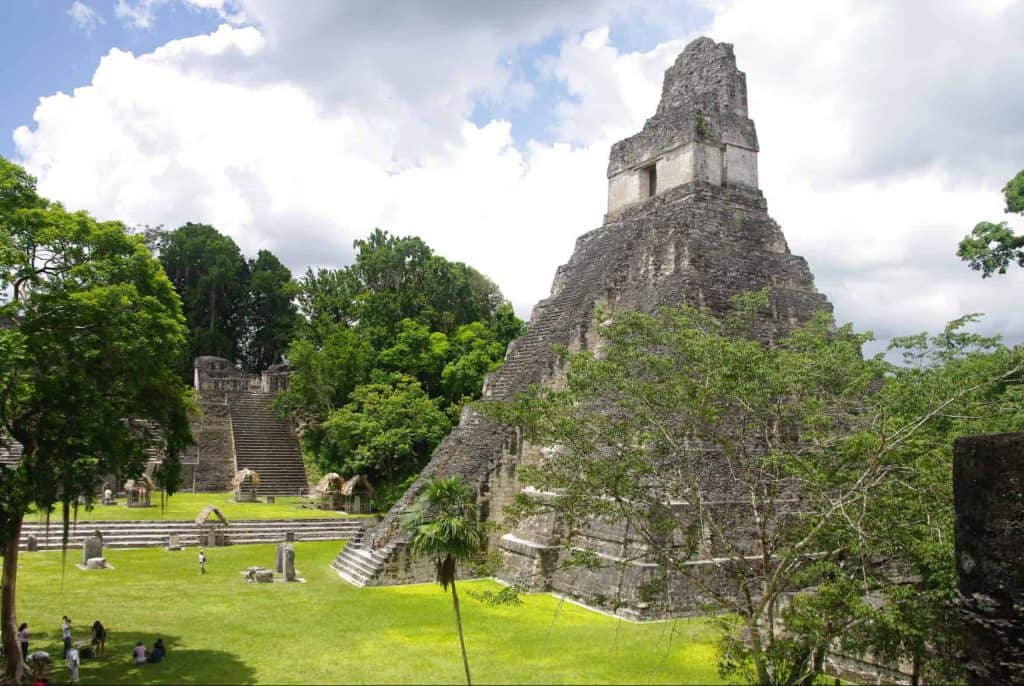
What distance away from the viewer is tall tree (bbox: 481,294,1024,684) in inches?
323

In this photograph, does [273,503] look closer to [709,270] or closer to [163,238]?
[709,270]

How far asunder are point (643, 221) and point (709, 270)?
2.99 m

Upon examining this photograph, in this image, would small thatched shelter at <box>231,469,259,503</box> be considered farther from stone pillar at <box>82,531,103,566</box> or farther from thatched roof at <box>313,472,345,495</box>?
stone pillar at <box>82,531,103,566</box>

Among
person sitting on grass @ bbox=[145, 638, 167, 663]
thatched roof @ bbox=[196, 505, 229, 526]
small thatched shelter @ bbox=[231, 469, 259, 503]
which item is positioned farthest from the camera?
small thatched shelter @ bbox=[231, 469, 259, 503]

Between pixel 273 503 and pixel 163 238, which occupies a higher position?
pixel 163 238

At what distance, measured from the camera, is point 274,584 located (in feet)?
50.9

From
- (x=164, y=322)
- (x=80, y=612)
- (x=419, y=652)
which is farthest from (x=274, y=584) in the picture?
(x=164, y=322)

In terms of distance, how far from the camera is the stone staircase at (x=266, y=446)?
28438mm

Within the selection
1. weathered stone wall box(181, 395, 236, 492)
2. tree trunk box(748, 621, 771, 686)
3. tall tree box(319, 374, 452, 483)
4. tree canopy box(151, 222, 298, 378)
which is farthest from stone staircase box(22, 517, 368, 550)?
tree canopy box(151, 222, 298, 378)

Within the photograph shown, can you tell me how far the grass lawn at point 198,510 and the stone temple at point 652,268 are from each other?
622cm

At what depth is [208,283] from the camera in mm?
39594

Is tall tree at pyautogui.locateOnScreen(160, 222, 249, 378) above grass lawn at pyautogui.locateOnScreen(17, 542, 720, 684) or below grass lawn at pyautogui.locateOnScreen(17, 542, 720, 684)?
above

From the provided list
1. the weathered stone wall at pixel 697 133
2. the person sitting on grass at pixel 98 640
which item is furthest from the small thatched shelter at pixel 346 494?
the person sitting on grass at pixel 98 640

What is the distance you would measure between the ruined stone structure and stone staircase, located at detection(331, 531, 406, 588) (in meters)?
10.8
